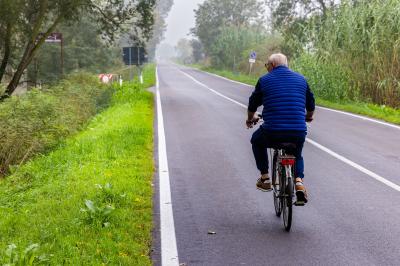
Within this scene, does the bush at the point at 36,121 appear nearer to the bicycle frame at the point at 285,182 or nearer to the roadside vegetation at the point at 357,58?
the bicycle frame at the point at 285,182

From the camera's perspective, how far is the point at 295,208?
679 cm

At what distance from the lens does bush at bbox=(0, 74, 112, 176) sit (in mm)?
11711

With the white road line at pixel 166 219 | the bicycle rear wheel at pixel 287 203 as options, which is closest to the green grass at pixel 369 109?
the white road line at pixel 166 219

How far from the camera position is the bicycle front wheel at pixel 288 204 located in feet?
18.6

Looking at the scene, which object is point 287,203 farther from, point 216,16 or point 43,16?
point 216,16

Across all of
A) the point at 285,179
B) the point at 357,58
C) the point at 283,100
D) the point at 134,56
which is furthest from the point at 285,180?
the point at 134,56

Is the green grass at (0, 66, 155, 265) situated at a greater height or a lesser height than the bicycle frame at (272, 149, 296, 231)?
lesser

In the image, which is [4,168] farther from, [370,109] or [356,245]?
[370,109]

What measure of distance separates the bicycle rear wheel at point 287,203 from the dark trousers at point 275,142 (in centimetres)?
23

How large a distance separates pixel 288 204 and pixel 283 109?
1.04m

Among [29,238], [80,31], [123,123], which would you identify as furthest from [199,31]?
[29,238]

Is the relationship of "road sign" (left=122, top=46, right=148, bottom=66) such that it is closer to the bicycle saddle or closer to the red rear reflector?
the bicycle saddle

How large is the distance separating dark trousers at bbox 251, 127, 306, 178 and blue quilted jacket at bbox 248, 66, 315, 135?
0.05 m

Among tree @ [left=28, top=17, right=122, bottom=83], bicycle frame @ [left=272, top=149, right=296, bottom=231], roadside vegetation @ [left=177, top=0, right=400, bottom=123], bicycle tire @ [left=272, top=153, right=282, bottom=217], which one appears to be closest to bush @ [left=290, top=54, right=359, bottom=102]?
roadside vegetation @ [left=177, top=0, right=400, bottom=123]
